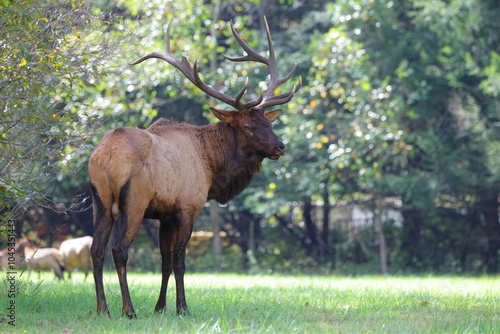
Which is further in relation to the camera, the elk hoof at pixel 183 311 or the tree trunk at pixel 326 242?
the tree trunk at pixel 326 242

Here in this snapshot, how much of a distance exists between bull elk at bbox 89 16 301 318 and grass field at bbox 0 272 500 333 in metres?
0.52

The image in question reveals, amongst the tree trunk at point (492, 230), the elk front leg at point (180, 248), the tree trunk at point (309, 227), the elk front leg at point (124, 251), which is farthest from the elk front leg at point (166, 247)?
the tree trunk at point (309, 227)

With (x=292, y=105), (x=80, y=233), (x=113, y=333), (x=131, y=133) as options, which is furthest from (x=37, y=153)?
(x=80, y=233)

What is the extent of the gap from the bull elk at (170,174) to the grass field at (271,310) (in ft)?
1.72

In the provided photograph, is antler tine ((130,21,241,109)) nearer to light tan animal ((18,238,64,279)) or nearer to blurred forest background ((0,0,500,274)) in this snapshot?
light tan animal ((18,238,64,279))

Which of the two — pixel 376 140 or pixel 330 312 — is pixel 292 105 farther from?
pixel 330 312

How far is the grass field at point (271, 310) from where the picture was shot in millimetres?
6383

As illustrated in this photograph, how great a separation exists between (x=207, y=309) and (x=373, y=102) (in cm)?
975

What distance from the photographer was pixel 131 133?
23.8 ft

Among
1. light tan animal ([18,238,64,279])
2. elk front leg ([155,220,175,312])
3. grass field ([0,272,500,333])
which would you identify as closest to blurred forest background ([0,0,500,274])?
light tan animal ([18,238,64,279])

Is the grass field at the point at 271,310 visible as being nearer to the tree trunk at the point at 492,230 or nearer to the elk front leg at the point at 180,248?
the elk front leg at the point at 180,248

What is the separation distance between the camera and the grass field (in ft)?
20.9

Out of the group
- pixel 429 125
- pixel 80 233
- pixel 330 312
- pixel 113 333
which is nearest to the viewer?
pixel 113 333

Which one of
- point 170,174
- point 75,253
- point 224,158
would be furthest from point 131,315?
point 75,253
